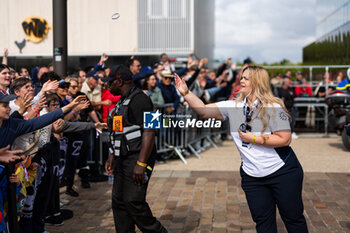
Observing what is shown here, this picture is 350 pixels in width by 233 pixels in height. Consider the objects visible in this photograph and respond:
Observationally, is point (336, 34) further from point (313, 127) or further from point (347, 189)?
point (347, 189)

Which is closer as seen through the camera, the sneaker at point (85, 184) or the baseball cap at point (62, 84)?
the baseball cap at point (62, 84)

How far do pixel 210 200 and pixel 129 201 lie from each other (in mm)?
2607

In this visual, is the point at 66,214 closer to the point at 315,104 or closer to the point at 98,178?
the point at 98,178

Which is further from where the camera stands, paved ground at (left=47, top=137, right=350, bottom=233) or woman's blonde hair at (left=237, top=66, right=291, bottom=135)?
paved ground at (left=47, top=137, right=350, bottom=233)

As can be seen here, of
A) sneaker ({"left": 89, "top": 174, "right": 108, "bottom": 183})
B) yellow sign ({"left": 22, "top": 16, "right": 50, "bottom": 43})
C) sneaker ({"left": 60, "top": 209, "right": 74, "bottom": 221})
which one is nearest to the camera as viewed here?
sneaker ({"left": 60, "top": 209, "right": 74, "bottom": 221})

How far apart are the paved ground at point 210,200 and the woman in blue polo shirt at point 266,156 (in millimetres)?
1523

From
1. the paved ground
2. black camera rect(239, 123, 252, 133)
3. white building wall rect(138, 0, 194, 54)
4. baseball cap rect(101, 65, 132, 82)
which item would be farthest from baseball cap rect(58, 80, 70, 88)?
white building wall rect(138, 0, 194, 54)

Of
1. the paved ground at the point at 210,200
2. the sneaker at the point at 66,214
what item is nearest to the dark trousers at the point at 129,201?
the paved ground at the point at 210,200

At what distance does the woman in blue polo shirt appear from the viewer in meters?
3.54

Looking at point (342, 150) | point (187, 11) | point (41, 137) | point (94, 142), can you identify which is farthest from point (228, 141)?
point (41, 137)

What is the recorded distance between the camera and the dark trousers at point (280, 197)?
356cm

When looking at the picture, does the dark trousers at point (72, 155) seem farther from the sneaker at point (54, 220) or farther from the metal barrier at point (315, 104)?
the metal barrier at point (315, 104)

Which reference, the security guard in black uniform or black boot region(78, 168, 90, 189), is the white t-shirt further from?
black boot region(78, 168, 90, 189)

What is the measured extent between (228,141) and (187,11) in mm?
8635
